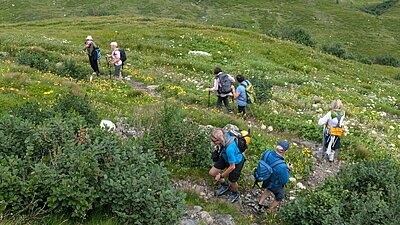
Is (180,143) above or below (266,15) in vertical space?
above

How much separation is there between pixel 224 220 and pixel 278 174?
1.71m

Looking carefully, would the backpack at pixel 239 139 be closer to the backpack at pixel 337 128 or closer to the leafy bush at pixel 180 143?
the leafy bush at pixel 180 143

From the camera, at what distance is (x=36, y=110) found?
9.03 metres

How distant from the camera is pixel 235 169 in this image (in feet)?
27.8

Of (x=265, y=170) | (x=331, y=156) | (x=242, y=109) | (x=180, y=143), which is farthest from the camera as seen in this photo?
(x=242, y=109)

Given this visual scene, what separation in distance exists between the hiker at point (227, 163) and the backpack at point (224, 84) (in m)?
6.47

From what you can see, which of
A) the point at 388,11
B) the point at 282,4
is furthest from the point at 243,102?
the point at 388,11

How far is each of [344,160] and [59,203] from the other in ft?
31.9

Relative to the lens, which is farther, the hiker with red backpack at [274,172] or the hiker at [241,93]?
the hiker at [241,93]

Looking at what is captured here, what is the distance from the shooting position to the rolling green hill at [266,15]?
99.2 metres

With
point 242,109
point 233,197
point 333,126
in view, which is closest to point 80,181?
point 233,197

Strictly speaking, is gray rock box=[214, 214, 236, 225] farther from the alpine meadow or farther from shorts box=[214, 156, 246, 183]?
shorts box=[214, 156, 246, 183]

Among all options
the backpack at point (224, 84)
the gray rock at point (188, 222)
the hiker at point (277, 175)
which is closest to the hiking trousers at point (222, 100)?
the backpack at point (224, 84)

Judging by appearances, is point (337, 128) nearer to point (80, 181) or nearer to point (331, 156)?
point (331, 156)
